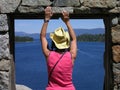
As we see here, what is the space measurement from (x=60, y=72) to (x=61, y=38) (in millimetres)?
407

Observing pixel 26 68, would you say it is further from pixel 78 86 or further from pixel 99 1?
pixel 99 1

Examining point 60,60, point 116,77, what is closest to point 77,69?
point 116,77

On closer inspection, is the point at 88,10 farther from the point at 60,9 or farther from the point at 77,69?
the point at 77,69

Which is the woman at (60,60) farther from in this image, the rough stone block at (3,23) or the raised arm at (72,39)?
the rough stone block at (3,23)

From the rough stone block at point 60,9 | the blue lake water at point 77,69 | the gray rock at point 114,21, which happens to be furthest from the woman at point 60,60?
the blue lake water at point 77,69

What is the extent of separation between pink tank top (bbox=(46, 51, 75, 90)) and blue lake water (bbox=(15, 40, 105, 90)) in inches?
271

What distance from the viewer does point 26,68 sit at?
52.2ft

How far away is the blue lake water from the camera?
515 inches

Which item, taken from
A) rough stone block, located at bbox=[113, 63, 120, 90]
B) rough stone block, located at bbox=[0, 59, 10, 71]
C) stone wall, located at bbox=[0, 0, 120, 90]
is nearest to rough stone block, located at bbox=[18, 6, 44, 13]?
stone wall, located at bbox=[0, 0, 120, 90]

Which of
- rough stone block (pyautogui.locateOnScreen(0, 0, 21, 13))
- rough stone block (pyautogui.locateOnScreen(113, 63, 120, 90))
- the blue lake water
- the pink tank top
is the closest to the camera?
the pink tank top

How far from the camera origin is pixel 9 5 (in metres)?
6.32

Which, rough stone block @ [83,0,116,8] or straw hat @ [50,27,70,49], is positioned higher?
rough stone block @ [83,0,116,8]

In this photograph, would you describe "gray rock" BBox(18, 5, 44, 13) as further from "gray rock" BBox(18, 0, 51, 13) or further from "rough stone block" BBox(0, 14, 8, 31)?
"rough stone block" BBox(0, 14, 8, 31)

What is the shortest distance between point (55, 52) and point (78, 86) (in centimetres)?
738
